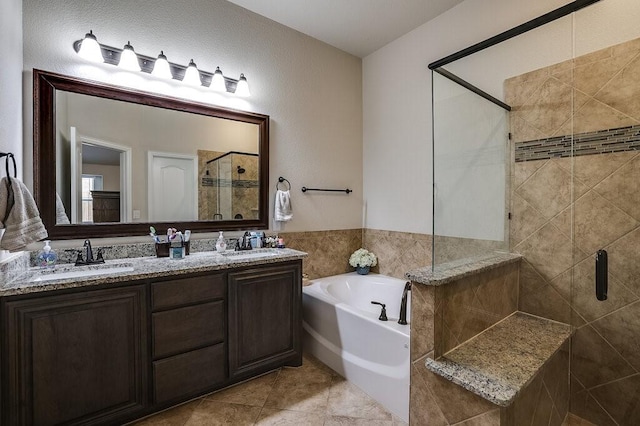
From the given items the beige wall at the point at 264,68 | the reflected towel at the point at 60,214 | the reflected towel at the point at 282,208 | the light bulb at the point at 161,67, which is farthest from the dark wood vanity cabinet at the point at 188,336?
the light bulb at the point at 161,67

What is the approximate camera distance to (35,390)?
1.44m

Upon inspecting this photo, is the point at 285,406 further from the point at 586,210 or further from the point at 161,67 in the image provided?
the point at 161,67

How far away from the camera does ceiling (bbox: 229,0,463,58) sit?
8.29 feet

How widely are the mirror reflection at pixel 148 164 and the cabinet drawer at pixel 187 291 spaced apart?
67 centimetres

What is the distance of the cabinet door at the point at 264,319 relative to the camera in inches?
79.5

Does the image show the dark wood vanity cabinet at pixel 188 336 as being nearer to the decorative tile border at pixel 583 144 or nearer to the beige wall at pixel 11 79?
the beige wall at pixel 11 79

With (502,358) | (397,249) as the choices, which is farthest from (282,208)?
(502,358)

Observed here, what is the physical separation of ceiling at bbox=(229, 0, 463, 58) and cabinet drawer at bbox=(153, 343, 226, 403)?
2.71 metres

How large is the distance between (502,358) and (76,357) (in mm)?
2080

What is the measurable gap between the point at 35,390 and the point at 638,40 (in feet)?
11.7

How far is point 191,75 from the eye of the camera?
2311mm

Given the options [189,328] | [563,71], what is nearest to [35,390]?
[189,328]

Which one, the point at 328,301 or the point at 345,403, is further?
the point at 328,301

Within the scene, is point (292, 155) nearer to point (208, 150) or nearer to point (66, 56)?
point (208, 150)
